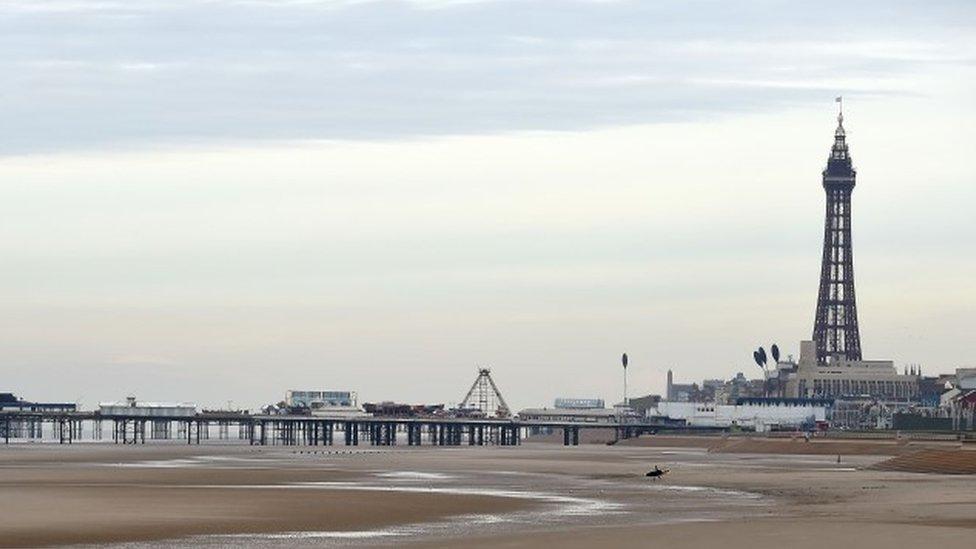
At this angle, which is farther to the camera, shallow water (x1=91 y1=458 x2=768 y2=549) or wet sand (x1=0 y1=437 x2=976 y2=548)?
shallow water (x1=91 y1=458 x2=768 y2=549)

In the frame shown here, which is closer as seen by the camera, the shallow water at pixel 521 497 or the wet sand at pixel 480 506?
the wet sand at pixel 480 506

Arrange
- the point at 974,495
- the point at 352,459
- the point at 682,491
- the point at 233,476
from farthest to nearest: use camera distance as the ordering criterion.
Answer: the point at 352,459 → the point at 233,476 → the point at 682,491 → the point at 974,495

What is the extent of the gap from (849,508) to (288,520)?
19.4m

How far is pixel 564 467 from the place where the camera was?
117 m

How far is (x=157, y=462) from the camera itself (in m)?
122

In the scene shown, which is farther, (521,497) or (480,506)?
(521,497)

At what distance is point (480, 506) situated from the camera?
70625 millimetres

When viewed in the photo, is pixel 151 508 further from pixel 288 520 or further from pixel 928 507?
pixel 928 507

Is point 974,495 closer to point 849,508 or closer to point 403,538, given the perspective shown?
point 849,508

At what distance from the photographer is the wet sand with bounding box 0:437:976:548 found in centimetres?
5519

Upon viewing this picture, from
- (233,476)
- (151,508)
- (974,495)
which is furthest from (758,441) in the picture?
(151,508)

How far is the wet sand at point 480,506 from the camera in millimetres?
55188

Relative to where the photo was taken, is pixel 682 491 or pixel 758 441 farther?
pixel 758 441

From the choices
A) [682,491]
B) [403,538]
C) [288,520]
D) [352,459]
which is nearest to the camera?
[403,538]
